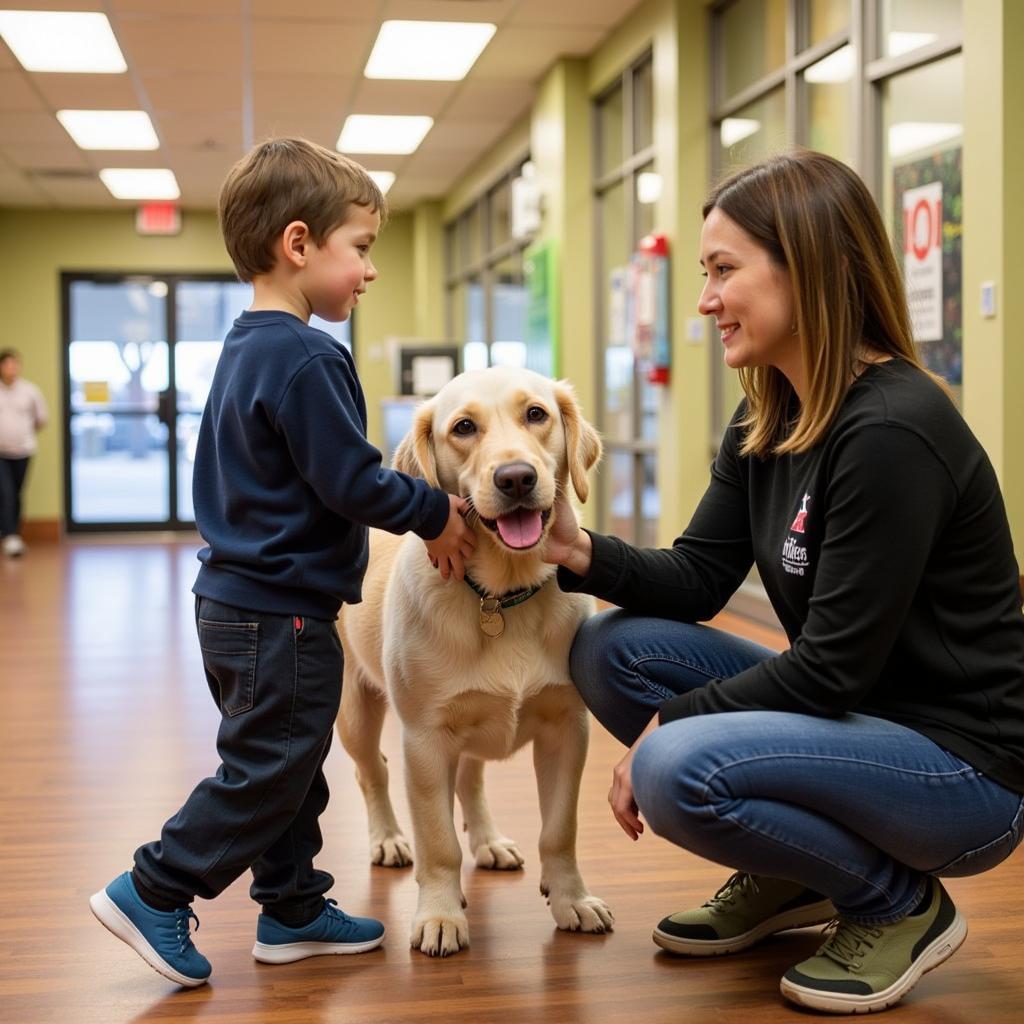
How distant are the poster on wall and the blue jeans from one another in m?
2.72

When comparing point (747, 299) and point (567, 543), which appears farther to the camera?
point (567, 543)

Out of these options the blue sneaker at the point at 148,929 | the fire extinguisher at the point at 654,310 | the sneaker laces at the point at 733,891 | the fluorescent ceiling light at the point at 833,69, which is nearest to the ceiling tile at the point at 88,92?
the fire extinguisher at the point at 654,310

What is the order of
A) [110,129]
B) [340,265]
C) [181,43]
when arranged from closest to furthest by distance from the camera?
1. [340,265]
2. [181,43]
3. [110,129]

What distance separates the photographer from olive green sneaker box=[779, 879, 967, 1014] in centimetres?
187

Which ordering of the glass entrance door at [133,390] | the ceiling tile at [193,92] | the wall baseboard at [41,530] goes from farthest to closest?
1. the glass entrance door at [133,390]
2. the wall baseboard at [41,530]
3. the ceiling tile at [193,92]

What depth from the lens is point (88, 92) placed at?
8.47 meters

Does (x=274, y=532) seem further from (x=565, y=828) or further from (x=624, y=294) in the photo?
(x=624, y=294)

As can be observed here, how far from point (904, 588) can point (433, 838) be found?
0.91 m

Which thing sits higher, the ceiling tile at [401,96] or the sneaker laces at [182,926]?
the ceiling tile at [401,96]

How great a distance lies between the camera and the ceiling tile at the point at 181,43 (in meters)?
7.04

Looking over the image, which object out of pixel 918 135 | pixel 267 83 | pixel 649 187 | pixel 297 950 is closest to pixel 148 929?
pixel 297 950

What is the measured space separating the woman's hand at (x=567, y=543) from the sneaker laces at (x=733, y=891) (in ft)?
1.89

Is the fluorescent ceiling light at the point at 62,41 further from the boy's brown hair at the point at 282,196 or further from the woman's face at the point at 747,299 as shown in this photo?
the woman's face at the point at 747,299

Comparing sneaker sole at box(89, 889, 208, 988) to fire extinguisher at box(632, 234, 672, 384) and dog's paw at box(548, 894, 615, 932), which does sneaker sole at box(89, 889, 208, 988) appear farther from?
fire extinguisher at box(632, 234, 672, 384)
